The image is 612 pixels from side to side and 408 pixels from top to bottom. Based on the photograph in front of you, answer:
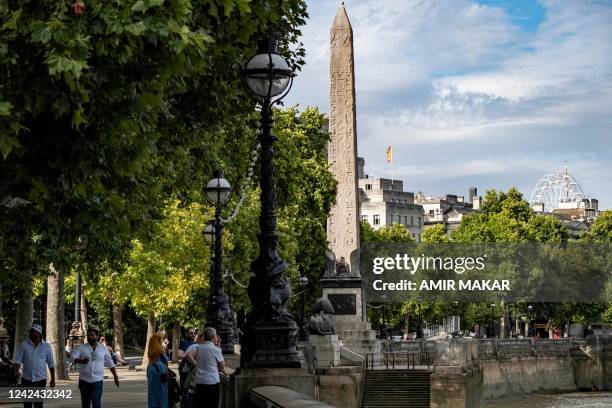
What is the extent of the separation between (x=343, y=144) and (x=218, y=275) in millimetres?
23422

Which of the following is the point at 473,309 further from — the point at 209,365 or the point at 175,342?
the point at 209,365

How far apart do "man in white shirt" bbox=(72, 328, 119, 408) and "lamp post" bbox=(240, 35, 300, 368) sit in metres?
5.33

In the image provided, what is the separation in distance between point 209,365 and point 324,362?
28469 millimetres

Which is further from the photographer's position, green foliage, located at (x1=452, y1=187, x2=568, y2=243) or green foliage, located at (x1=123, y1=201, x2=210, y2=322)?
green foliage, located at (x1=452, y1=187, x2=568, y2=243)

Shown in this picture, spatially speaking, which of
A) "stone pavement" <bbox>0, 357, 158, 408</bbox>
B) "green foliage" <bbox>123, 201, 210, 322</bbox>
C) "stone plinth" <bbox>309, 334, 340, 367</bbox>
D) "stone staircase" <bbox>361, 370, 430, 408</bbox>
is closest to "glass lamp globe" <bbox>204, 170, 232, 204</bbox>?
"stone pavement" <bbox>0, 357, 158, 408</bbox>

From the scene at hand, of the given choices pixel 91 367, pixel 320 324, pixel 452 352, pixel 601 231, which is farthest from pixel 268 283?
pixel 601 231

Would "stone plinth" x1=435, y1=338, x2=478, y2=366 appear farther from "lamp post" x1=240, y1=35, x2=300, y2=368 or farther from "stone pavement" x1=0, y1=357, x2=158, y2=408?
"lamp post" x1=240, y1=35, x2=300, y2=368

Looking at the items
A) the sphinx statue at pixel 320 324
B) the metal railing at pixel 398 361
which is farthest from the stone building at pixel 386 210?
the sphinx statue at pixel 320 324

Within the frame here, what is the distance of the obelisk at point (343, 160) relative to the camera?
53125 millimetres

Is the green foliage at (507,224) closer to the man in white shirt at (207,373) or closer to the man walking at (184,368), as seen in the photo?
the man walking at (184,368)

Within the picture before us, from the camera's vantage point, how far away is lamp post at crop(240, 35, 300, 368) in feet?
55.2

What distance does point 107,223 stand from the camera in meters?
18.1

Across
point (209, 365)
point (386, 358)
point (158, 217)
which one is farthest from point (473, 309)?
point (209, 365)

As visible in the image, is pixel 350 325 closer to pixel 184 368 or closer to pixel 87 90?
pixel 184 368
